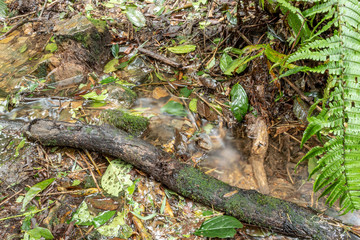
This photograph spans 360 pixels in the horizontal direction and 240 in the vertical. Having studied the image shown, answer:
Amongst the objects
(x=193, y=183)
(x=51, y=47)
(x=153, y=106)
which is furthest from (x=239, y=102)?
(x=51, y=47)

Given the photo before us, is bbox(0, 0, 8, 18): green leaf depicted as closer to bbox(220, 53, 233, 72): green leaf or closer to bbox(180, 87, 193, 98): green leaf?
bbox(180, 87, 193, 98): green leaf

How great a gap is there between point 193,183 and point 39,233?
3.55 ft

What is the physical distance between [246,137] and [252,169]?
36cm

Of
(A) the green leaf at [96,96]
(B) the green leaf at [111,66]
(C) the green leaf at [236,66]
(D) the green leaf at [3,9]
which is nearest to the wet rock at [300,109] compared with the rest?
(C) the green leaf at [236,66]

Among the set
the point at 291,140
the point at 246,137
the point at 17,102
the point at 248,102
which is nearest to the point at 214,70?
the point at 248,102

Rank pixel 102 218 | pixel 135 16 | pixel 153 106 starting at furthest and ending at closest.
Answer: pixel 135 16 → pixel 153 106 → pixel 102 218

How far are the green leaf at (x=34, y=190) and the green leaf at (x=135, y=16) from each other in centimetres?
264

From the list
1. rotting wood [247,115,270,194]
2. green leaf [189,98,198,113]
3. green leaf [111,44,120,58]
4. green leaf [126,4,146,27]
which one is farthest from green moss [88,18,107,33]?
rotting wood [247,115,270,194]

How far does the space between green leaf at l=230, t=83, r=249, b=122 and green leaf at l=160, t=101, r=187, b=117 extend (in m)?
0.53

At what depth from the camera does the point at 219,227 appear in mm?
1707

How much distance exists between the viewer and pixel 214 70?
301cm

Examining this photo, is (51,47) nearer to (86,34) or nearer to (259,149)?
(86,34)

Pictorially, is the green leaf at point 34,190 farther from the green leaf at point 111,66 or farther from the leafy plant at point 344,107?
the leafy plant at point 344,107

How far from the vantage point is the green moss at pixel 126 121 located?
241cm
